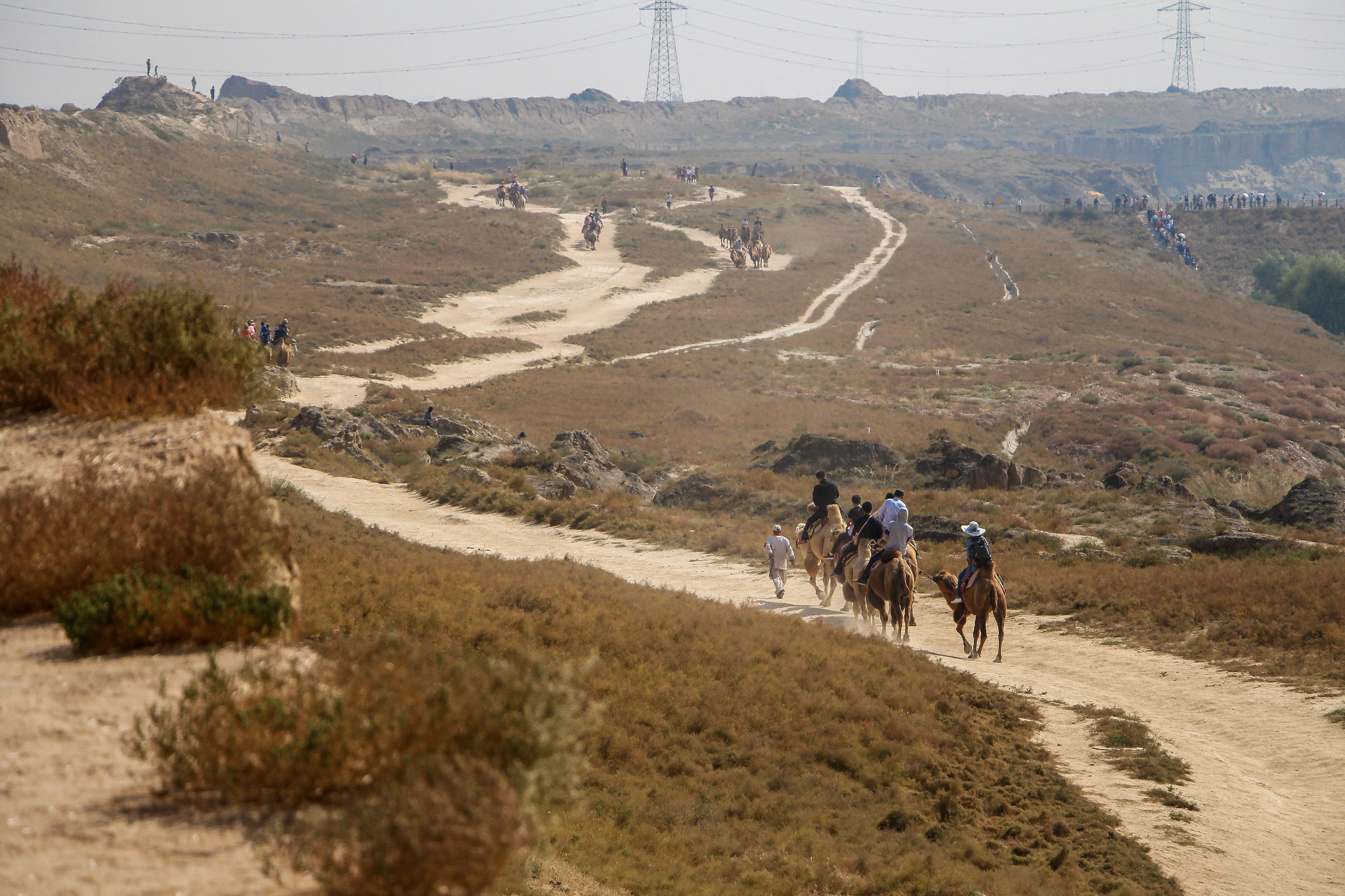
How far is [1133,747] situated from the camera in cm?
1206

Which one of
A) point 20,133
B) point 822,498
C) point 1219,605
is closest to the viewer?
point 1219,605

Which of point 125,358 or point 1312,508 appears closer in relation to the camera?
point 125,358

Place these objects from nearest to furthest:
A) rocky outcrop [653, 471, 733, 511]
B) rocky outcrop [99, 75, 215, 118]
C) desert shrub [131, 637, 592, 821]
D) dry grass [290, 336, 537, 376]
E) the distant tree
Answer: desert shrub [131, 637, 592, 821] < rocky outcrop [653, 471, 733, 511] < dry grass [290, 336, 537, 376] < the distant tree < rocky outcrop [99, 75, 215, 118]

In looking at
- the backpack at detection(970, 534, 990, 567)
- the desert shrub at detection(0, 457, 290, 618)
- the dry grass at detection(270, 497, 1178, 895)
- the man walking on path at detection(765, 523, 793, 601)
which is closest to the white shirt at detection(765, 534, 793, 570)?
the man walking on path at detection(765, 523, 793, 601)

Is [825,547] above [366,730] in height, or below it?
below

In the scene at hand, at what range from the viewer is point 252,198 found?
89312 millimetres

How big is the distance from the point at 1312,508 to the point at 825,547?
1388cm

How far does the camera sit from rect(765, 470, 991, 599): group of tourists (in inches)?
618

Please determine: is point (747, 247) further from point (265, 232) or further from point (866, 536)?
point (866, 536)

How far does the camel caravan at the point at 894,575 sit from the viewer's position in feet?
51.2

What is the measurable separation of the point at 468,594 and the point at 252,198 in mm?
89736

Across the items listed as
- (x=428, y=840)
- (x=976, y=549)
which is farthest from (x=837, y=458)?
(x=428, y=840)

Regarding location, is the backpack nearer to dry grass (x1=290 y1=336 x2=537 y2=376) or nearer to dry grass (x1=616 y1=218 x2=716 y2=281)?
dry grass (x1=290 y1=336 x2=537 y2=376)

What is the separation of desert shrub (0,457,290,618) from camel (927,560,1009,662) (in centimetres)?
1192
